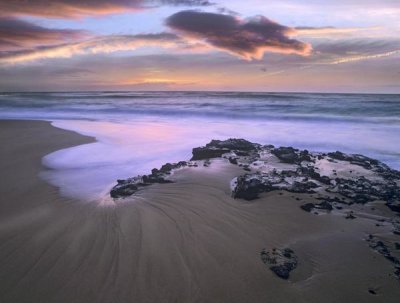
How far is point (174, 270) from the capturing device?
3.58 m

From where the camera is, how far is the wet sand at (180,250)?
3.27 m

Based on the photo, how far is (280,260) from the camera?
375cm

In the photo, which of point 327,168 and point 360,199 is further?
point 327,168

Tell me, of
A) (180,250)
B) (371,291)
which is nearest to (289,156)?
(180,250)

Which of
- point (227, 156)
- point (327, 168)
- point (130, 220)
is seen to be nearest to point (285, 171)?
point (327, 168)

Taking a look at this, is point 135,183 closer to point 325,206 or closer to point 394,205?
point 325,206

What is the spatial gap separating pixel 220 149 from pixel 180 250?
468 cm

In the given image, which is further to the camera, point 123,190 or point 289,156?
point 289,156

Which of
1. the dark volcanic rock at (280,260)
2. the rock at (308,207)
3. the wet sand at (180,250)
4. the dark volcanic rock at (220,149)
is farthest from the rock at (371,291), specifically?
the dark volcanic rock at (220,149)

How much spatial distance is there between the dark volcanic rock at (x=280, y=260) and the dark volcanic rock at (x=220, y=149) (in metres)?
4.36

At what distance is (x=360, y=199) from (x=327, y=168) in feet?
6.28

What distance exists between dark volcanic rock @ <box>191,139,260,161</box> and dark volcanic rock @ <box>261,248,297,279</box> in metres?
4.36

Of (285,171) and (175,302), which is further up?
(285,171)

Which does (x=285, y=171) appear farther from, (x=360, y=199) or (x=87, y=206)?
(x=87, y=206)
